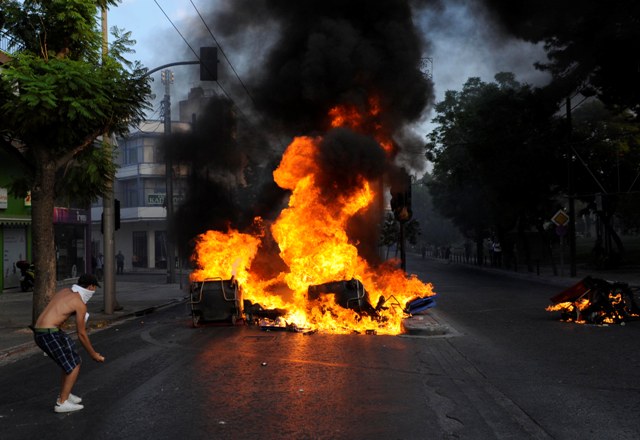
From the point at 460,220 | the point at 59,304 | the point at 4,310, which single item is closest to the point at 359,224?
the point at 4,310

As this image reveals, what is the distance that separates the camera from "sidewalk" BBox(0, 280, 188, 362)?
10.8 meters

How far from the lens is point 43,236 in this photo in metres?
12.2

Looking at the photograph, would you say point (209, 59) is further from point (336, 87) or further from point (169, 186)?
point (169, 186)

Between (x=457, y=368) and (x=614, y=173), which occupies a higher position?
(x=614, y=173)

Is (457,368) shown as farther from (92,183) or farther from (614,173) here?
(614,173)

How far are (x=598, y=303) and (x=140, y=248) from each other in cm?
4334

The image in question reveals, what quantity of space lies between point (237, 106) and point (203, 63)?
502 cm

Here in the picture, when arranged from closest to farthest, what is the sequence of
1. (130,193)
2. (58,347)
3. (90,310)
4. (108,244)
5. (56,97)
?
1. (58,347)
2. (56,97)
3. (108,244)
4. (90,310)
5. (130,193)

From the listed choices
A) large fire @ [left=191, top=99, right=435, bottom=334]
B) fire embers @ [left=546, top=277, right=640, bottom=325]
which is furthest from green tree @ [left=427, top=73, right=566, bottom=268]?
fire embers @ [left=546, top=277, right=640, bottom=325]

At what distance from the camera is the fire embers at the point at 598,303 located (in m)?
11.9

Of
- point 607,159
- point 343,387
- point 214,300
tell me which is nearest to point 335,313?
point 214,300

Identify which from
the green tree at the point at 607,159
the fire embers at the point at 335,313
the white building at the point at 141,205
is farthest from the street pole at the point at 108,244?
the white building at the point at 141,205

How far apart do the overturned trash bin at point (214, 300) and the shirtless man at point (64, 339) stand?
6260 mm

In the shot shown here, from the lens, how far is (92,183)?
45.2 ft
